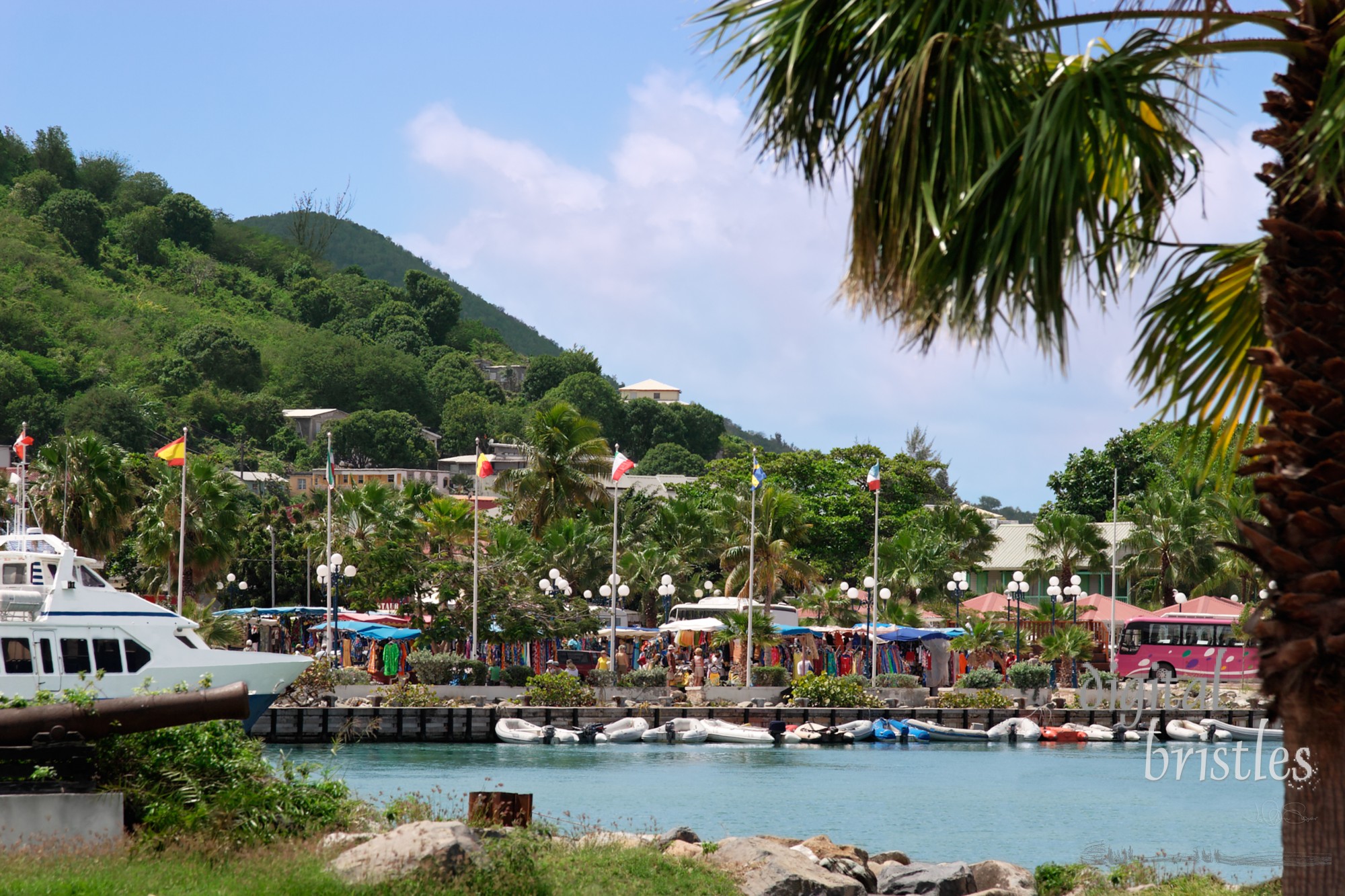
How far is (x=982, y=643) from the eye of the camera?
51.2 m

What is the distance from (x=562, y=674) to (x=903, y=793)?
1442 cm

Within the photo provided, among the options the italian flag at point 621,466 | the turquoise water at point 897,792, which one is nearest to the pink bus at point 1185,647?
the turquoise water at point 897,792

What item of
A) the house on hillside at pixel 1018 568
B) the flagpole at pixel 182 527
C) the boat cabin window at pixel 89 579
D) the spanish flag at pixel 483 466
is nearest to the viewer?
the boat cabin window at pixel 89 579

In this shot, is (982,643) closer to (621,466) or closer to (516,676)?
(621,466)

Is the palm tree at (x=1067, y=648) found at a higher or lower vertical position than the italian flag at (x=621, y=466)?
lower

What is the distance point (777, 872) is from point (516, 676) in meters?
31.4

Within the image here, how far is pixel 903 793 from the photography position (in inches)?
1199

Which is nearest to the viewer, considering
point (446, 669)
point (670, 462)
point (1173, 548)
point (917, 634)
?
point (446, 669)

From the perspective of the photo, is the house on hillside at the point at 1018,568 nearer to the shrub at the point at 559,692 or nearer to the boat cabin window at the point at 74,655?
the shrub at the point at 559,692

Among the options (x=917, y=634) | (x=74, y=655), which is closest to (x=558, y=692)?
(x=917, y=634)

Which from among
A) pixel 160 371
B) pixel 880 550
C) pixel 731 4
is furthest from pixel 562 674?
pixel 160 371

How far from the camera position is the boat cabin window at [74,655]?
27297 mm

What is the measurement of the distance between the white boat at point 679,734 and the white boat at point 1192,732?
47.1 feet

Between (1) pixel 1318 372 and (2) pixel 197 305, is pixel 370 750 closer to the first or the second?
(1) pixel 1318 372
